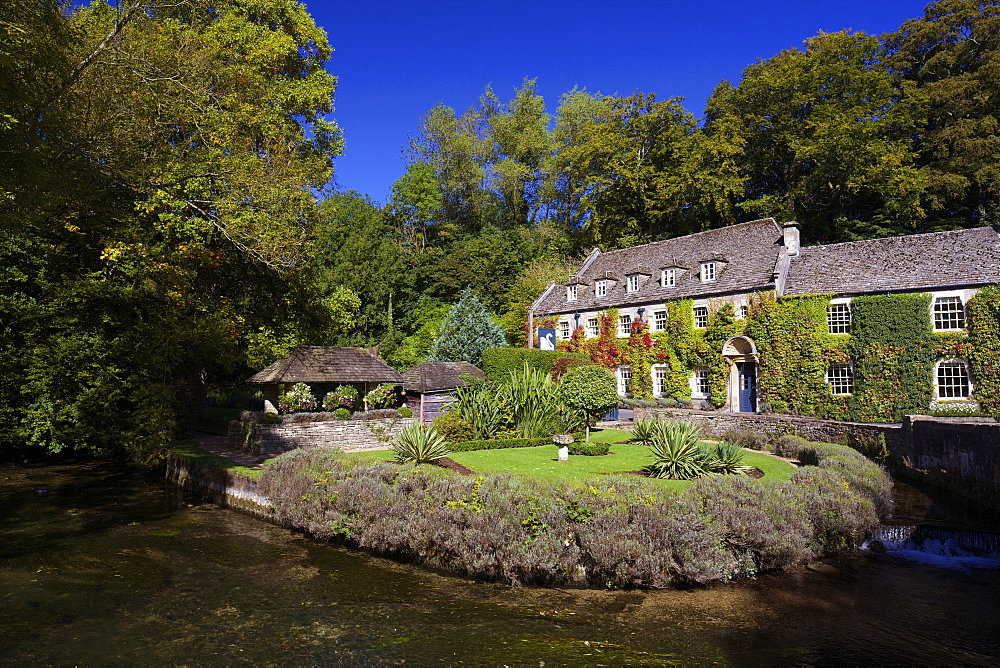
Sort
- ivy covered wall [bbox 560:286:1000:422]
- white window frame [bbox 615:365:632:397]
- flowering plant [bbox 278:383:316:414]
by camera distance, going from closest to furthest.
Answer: flowering plant [bbox 278:383:316:414] → ivy covered wall [bbox 560:286:1000:422] → white window frame [bbox 615:365:632:397]

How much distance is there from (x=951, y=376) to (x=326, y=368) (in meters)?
26.4

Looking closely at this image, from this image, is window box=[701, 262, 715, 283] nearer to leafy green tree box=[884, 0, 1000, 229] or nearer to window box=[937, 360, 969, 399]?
window box=[937, 360, 969, 399]

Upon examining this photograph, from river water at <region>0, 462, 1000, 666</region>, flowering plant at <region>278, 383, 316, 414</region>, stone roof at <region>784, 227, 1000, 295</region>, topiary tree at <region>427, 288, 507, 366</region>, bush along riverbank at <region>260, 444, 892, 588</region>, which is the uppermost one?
stone roof at <region>784, 227, 1000, 295</region>

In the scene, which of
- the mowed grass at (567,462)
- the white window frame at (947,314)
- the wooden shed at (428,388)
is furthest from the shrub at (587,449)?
the white window frame at (947,314)

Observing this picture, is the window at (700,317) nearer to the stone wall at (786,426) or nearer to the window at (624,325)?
the window at (624,325)

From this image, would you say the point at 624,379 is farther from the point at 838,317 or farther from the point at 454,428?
the point at 454,428

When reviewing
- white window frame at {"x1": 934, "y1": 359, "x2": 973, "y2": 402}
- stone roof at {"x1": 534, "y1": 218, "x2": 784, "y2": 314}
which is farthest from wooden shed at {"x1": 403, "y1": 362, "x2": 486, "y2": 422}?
white window frame at {"x1": 934, "y1": 359, "x2": 973, "y2": 402}

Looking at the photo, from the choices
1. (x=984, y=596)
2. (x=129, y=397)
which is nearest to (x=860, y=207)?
(x=984, y=596)

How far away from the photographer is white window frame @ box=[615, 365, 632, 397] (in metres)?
34.5

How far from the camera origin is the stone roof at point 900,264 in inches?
968

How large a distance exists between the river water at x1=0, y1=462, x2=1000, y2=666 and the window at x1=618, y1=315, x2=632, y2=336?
23.5 metres

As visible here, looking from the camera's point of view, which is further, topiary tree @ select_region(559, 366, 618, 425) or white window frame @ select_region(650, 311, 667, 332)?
white window frame @ select_region(650, 311, 667, 332)

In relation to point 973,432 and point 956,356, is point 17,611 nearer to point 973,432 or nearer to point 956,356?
point 973,432

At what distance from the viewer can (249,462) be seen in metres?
18.1
